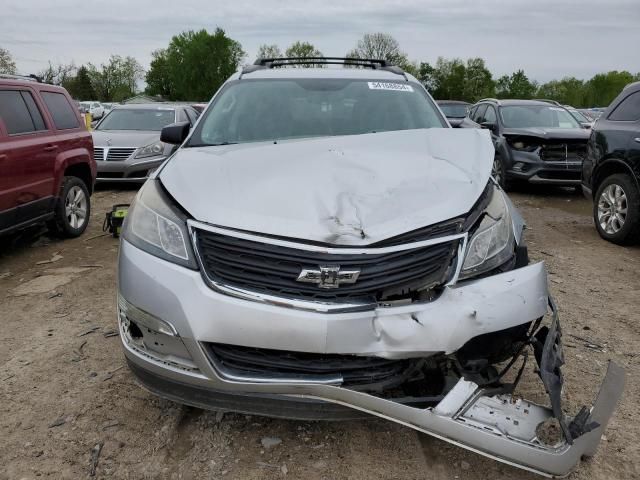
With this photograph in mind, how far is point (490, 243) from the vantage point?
240cm

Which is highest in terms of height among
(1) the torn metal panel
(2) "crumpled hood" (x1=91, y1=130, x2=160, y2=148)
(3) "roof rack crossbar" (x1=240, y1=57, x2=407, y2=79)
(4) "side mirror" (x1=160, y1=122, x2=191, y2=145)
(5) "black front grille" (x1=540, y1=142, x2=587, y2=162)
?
(3) "roof rack crossbar" (x1=240, y1=57, x2=407, y2=79)

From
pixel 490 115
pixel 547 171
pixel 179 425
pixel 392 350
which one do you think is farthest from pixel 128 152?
pixel 392 350

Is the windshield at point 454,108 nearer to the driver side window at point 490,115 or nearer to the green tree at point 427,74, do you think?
the driver side window at point 490,115

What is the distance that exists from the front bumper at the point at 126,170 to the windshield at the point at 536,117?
21.0 ft

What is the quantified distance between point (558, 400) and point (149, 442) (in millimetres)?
1774

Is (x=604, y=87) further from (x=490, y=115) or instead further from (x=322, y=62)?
(x=322, y=62)

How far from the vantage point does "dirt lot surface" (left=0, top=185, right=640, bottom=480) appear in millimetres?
2381

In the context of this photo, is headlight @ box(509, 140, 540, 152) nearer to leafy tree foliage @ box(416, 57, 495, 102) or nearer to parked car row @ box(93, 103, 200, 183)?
parked car row @ box(93, 103, 200, 183)

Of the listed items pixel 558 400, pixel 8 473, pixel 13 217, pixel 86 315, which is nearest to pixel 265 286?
pixel 558 400

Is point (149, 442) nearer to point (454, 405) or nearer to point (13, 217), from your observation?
point (454, 405)

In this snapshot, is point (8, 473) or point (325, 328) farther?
point (8, 473)

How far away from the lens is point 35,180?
223 inches

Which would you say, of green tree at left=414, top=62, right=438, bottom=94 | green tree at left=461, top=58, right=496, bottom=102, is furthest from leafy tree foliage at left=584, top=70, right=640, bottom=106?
green tree at left=414, top=62, right=438, bottom=94

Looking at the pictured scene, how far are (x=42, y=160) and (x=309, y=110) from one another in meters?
3.43
